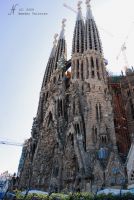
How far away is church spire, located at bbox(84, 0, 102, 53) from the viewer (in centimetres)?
4508

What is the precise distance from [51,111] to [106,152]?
1443 cm

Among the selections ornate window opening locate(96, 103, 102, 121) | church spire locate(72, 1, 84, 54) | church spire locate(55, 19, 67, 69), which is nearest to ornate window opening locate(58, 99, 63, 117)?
ornate window opening locate(96, 103, 102, 121)

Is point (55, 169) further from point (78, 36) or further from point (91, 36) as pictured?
point (78, 36)

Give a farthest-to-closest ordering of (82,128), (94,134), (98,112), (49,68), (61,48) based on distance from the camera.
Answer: (61,48) → (49,68) → (98,112) → (82,128) → (94,134)

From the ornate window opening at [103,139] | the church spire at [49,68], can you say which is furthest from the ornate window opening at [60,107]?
the church spire at [49,68]

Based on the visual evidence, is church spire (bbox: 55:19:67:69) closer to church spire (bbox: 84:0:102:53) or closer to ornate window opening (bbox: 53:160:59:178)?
church spire (bbox: 84:0:102:53)

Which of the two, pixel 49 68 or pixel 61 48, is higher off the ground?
pixel 61 48

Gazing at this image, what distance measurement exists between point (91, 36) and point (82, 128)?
20.8 meters

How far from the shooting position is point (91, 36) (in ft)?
154

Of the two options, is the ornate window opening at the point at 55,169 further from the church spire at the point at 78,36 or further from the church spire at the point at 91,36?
the church spire at the point at 78,36

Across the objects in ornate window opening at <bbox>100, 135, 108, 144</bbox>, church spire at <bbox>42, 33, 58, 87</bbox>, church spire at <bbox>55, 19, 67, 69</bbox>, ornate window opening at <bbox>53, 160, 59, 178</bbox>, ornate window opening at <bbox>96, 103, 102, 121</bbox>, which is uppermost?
church spire at <bbox>55, 19, 67, 69</bbox>

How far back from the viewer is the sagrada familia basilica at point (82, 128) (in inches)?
1189

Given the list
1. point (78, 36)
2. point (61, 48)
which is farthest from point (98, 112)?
point (61, 48)

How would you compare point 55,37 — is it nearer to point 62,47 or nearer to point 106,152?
point 62,47
